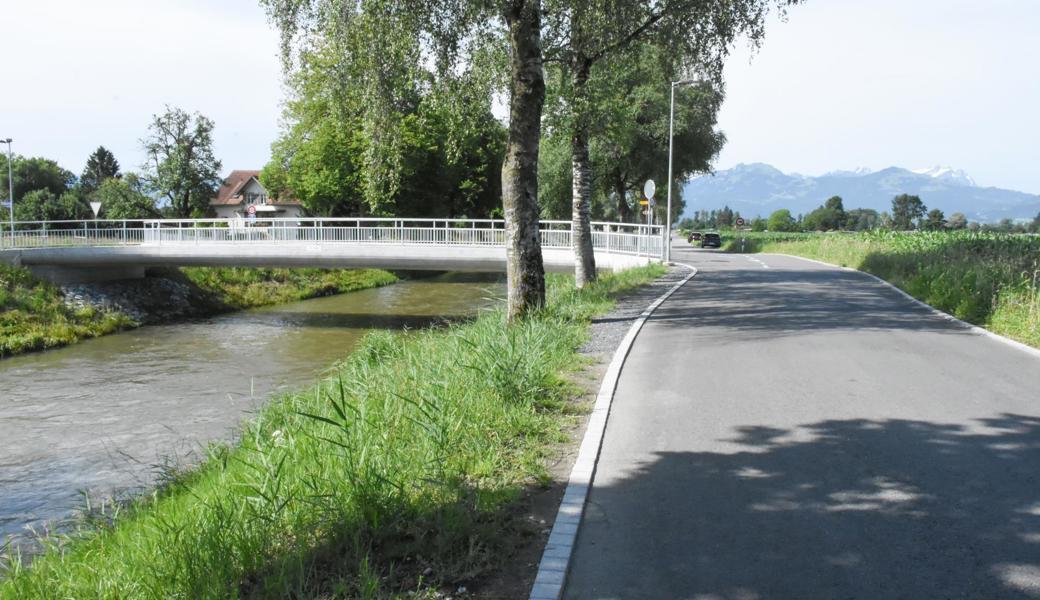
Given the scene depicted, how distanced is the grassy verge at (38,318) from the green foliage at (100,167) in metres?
77.8

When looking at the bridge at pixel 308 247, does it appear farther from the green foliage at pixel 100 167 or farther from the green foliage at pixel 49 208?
the green foliage at pixel 100 167

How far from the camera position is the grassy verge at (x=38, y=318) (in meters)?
23.6

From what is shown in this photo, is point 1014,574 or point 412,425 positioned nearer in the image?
point 1014,574

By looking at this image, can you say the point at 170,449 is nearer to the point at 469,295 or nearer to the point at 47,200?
the point at 469,295

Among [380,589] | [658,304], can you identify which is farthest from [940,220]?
[380,589]

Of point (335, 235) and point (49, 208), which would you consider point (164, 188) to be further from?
point (335, 235)

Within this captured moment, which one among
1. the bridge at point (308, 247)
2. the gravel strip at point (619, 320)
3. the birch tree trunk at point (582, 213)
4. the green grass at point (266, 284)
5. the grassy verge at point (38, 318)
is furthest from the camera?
the green grass at point (266, 284)

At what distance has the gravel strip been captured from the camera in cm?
1088

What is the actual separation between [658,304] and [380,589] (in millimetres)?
12813

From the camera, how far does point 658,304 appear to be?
16078 millimetres

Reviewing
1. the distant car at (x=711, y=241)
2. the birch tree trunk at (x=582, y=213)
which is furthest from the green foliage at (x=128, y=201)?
the birch tree trunk at (x=582, y=213)

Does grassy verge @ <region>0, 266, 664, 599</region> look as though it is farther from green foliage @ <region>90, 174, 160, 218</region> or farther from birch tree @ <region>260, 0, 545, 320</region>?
green foliage @ <region>90, 174, 160, 218</region>

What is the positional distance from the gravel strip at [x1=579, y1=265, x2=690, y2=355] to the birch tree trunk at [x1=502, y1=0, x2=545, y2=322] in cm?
117

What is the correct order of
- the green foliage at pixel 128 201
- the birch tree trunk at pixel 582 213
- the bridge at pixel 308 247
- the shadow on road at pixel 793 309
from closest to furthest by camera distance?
the shadow on road at pixel 793 309 < the birch tree trunk at pixel 582 213 < the bridge at pixel 308 247 < the green foliage at pixel 128 201
